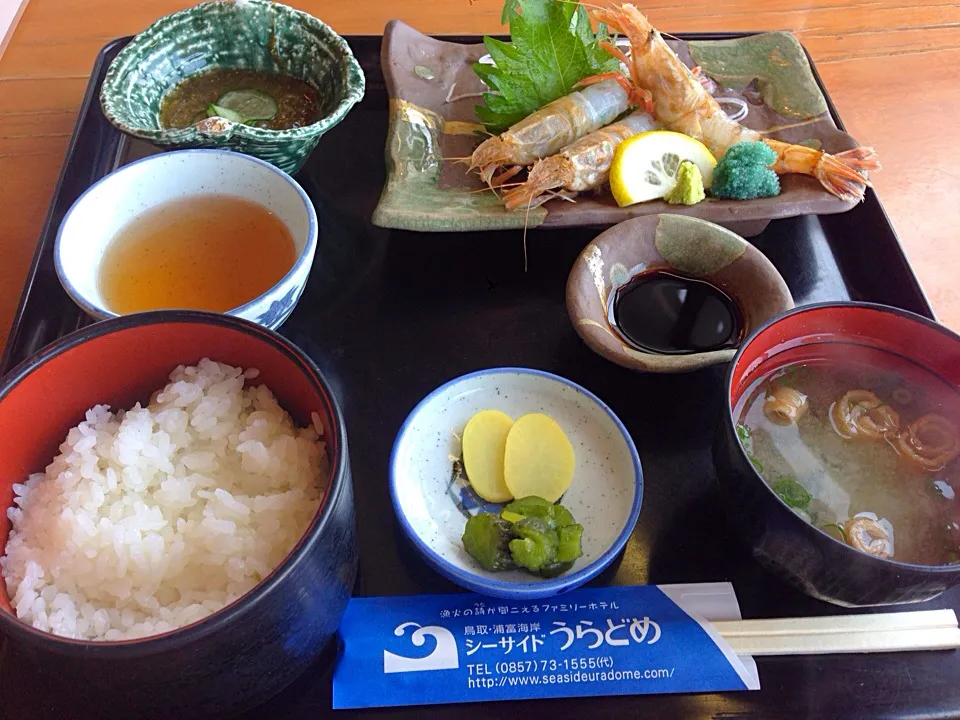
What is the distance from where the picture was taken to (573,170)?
1.59 meters

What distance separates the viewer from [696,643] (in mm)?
946

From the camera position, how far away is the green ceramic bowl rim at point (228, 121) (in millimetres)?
1340

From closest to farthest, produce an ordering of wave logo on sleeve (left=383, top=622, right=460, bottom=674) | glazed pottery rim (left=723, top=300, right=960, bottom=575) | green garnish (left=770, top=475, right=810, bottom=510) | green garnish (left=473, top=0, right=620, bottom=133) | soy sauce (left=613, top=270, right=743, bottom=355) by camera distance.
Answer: glazed pottery rim (left=723, top=300, right=960, bottom=575), wave logo on sleeve (left=383, top=622, right=460, bottom=674), green garnish (left=770, top=475, right=810, bottom=510), soy sauce (left=613, top=270, right=743, bottom=355), green garnish (left=473, top=0, right=620, bottom=133)

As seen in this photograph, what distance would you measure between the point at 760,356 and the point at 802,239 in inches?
23.3

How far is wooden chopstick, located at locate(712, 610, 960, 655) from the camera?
959 millimetres

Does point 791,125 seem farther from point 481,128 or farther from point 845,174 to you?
point 481,128

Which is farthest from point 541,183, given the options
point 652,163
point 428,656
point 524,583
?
point 428,656

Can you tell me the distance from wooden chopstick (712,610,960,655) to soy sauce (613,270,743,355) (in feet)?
1.64

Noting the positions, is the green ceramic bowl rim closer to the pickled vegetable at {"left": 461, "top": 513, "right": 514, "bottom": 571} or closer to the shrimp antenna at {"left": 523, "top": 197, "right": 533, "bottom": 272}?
the shrimp antenna at {"left": 523, "top": 197, "right": 533, "bottom": 272}

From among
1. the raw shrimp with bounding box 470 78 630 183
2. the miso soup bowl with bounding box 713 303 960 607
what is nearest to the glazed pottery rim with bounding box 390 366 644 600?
the miso soup bowl with bounding box 713 303 960 607

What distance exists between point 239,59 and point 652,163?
1008 millimetres

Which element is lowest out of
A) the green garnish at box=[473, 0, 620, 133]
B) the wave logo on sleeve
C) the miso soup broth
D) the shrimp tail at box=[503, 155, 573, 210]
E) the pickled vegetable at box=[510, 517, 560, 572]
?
the wave logo on sleeve

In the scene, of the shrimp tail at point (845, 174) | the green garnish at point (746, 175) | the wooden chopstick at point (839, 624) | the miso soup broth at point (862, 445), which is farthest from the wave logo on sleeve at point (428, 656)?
the shrimp tail at point (845, 174)

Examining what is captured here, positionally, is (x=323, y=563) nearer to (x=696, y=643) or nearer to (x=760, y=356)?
(x=696, y=643)
